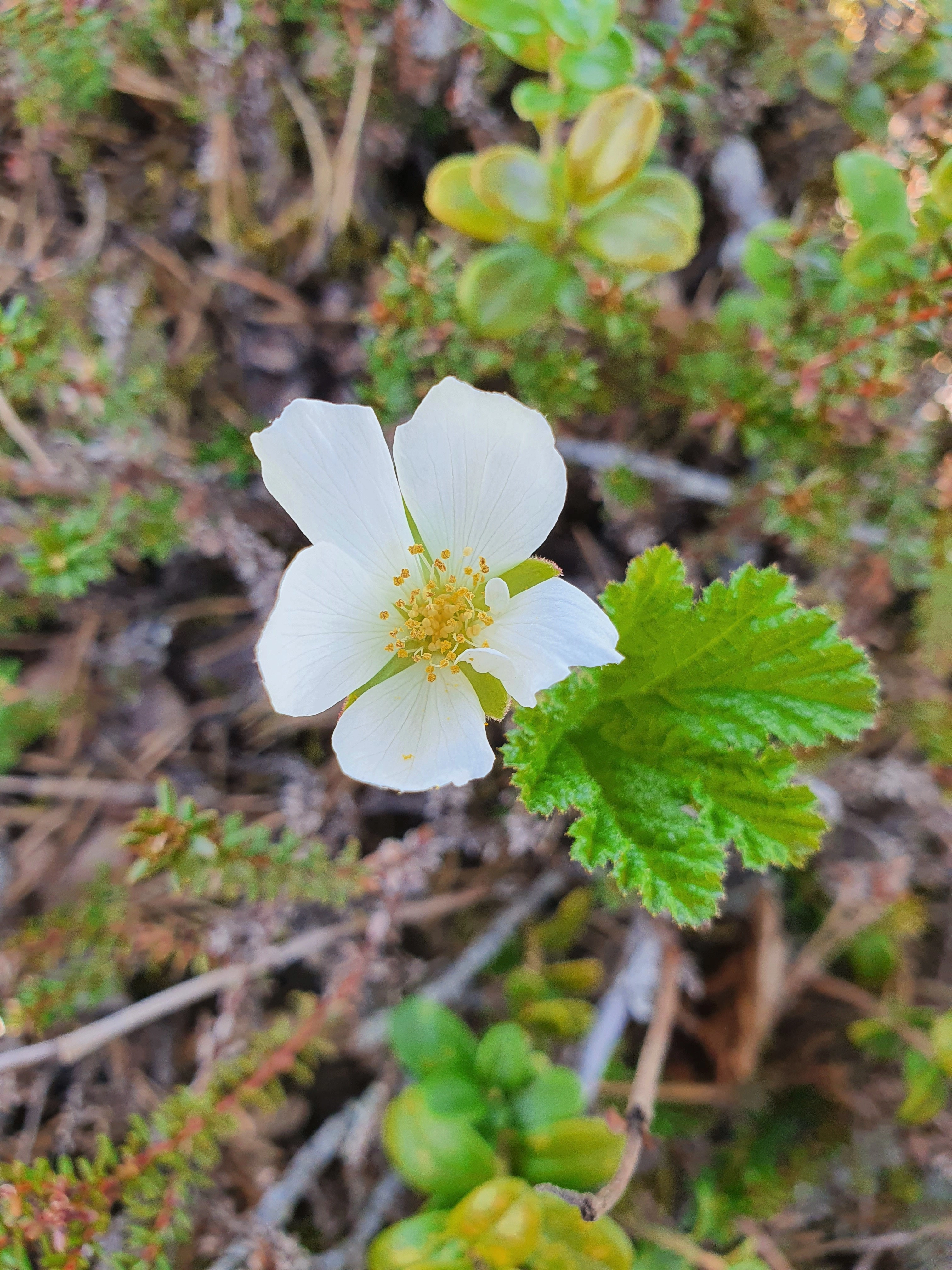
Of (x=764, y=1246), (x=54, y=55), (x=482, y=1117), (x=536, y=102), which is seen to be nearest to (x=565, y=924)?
(x=482, y=1117)

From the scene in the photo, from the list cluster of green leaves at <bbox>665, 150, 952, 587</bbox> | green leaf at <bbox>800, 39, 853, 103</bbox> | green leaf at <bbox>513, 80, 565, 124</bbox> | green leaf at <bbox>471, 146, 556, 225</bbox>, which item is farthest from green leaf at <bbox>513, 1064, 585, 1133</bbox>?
green leaf at <bbox>800, 39, 853, 103</bbox>

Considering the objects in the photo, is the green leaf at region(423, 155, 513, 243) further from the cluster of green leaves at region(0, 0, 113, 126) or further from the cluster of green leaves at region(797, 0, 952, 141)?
the cluster of green leaves at region(797, 0, 952, 141)

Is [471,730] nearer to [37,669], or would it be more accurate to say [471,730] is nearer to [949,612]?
[949,612]

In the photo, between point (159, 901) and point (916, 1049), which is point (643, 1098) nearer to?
point (916, 1049)

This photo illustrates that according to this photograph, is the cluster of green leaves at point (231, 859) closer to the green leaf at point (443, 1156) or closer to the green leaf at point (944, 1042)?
the green leaf at point (443, 1156)

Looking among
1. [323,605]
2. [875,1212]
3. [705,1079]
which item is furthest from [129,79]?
[875,1212]

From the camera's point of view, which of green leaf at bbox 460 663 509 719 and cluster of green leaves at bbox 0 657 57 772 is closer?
green leaf at bbox 460 663 509 719

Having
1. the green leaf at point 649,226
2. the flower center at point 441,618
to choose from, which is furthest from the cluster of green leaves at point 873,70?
the flower center at point 441,618
